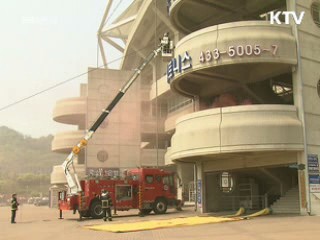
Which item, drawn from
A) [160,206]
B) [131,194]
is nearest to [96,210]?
[131,194]

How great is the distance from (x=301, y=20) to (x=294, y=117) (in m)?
5.69

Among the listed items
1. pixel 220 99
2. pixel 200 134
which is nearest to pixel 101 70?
pixel 220 99

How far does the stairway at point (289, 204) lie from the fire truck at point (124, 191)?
7.73 meters

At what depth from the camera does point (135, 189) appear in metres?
30.6

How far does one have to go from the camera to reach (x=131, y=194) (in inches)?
1198

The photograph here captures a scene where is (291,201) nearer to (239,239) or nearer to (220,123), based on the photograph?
(220,123)

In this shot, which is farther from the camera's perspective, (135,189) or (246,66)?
(135,189)

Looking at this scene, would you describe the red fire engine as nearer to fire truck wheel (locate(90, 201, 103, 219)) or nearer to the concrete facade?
fire truck wheel (locate(90, 201, 103, 219))

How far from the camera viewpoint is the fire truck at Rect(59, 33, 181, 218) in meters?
28.5

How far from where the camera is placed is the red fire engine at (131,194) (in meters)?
28.5

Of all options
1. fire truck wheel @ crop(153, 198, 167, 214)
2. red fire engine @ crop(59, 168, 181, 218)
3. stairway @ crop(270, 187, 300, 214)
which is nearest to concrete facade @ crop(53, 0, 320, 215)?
stairway @ crop(270, 187, 300, 214)

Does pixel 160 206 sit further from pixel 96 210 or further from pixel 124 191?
pixel 96 210

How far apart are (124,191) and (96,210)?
8.43 feet

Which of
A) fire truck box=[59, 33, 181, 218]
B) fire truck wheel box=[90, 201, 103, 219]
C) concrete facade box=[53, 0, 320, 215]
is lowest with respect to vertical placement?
fire truck wheel box=[90, 201, 103, 219]
